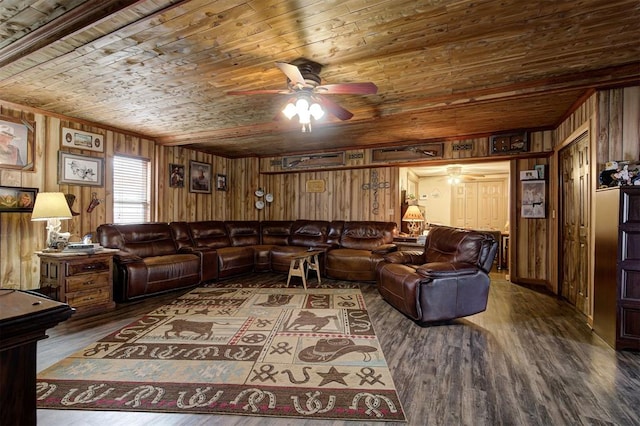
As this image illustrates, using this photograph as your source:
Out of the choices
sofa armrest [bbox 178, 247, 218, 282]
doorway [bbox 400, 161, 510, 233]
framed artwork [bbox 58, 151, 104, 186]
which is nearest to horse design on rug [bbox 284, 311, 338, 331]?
sofa armrest [bbox 178, 247, 218, 282]

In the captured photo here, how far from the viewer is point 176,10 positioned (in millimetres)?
1994

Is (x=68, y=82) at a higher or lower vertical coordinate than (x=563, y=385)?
higher

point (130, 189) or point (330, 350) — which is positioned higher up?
point (130, 189)

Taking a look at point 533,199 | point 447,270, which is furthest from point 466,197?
point 447,270

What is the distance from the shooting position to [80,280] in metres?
3.54

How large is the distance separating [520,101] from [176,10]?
3682 millimetres

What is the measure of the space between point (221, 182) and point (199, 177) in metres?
0.60

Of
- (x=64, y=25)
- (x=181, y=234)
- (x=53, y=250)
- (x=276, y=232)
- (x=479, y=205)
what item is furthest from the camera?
(x=479, y=205)

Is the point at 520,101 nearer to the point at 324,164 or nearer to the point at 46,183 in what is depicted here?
the point at 324,164

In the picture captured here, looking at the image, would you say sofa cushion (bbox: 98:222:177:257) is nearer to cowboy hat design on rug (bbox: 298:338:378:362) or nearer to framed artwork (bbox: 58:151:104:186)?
framed artwork (bbox: 58:151:104:186)

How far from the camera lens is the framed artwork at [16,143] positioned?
3742mm

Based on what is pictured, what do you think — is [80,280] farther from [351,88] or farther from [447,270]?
[447,270]

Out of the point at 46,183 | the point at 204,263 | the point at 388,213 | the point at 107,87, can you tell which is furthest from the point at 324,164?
the point at 46,183

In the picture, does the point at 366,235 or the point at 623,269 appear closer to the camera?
the point at 623,269
